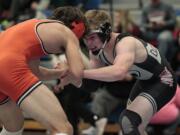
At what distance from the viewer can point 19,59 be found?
3998 mm

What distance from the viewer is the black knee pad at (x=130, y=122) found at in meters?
4.50

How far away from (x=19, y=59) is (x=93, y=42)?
2.74 feet

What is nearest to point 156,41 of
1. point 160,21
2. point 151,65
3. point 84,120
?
point 160,21

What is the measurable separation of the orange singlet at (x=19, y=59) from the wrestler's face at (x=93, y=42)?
0.57 meters

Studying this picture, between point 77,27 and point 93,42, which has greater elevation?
point 77,27

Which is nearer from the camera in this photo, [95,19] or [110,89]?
[95,19]

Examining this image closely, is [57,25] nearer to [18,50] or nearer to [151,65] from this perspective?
[18,50]

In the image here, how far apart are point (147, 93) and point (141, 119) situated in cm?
23

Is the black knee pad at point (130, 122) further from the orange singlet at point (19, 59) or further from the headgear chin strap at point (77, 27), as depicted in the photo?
the orange singlet at point (19, 59)

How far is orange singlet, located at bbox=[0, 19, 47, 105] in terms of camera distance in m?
3.98

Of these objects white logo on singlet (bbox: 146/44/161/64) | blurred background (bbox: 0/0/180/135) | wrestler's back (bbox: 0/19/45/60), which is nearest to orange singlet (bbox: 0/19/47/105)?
wrestler's back (bbox: 0/19/45/60)

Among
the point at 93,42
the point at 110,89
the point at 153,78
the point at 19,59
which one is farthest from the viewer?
the point at 110,89

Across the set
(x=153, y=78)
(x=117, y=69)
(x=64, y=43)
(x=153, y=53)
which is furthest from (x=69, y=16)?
(x=153, y=78)

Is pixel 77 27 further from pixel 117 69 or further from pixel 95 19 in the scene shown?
pixel 117 69
